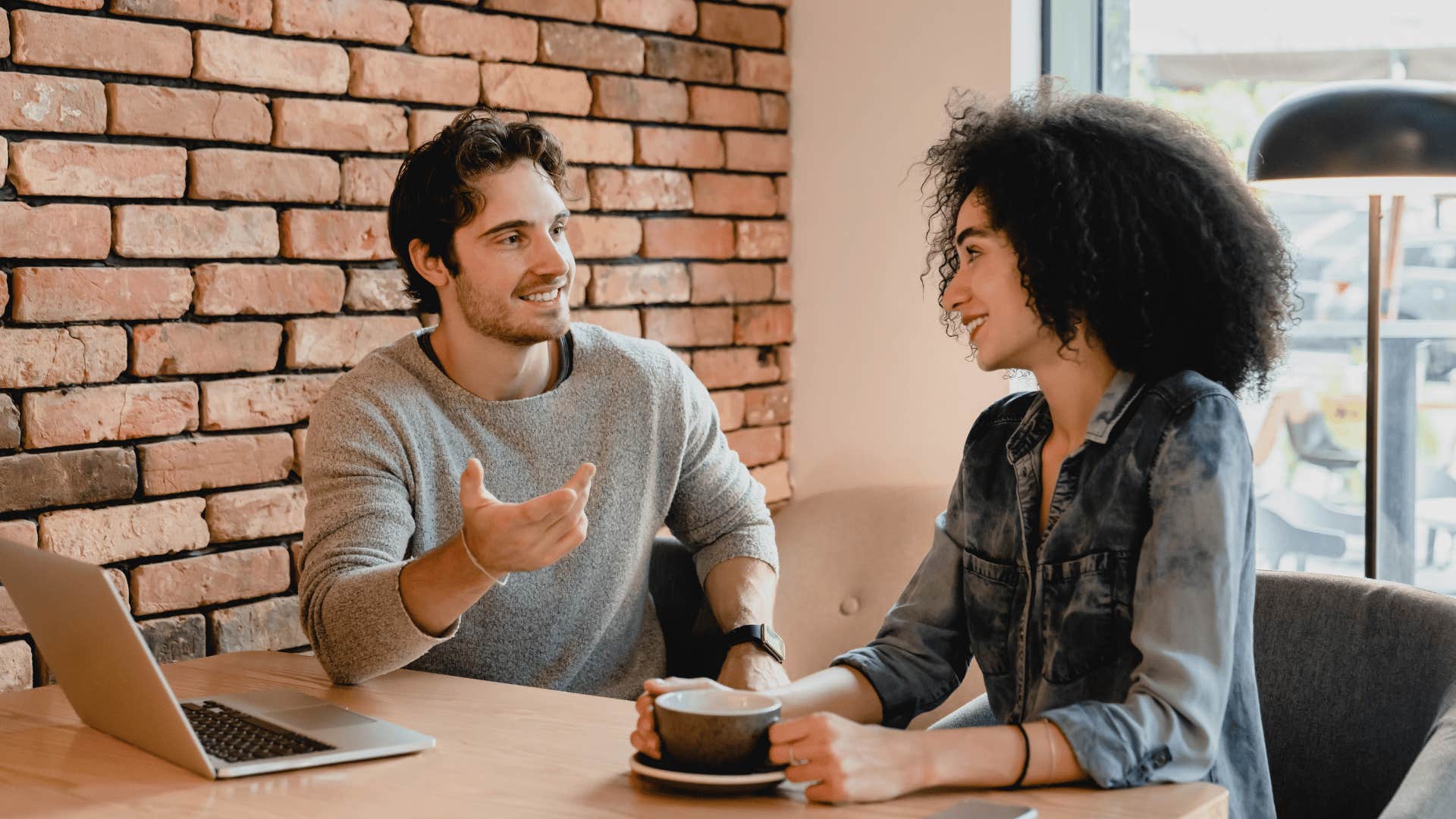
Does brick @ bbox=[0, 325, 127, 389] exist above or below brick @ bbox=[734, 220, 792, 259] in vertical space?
below

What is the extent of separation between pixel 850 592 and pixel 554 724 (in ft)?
5.40

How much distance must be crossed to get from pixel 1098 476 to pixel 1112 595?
0.12 meters

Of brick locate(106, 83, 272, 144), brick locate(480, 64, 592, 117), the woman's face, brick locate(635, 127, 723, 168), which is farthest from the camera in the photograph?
brick locate(635, 127, 723, 168)

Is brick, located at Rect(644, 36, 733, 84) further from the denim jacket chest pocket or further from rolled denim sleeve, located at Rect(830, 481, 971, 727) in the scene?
the denim jacket chest pocket

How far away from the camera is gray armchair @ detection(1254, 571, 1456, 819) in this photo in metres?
1.54

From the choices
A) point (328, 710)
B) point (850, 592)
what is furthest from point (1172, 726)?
point (850, 592)

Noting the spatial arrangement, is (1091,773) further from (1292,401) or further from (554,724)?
(1292,401)

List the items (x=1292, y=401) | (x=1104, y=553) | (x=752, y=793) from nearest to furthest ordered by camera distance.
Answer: (x=752, y=793)
(x=1104, y=553)
(x=1292, y=401)

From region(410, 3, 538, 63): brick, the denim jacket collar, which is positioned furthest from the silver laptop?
region(410, 3, 538, 63): brick

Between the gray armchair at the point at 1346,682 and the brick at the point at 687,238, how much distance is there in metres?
1.52

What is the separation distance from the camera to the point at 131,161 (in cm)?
200

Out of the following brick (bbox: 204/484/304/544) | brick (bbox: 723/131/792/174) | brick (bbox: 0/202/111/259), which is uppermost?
brick (bbox: 723/131/792/174)

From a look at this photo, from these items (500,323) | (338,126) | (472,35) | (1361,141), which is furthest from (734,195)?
(1361,141)

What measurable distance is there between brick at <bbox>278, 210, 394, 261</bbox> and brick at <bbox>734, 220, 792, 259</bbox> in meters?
0.96
